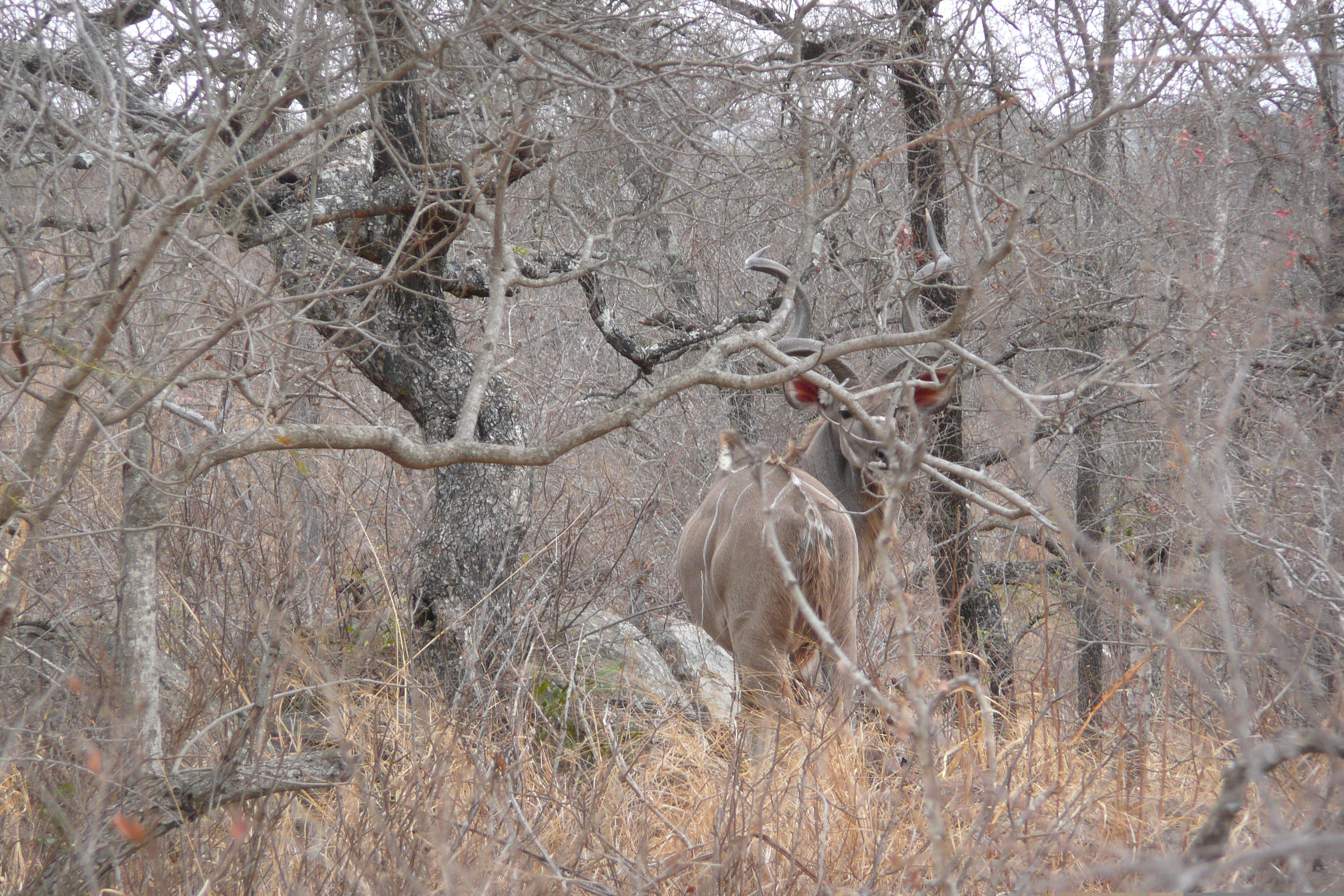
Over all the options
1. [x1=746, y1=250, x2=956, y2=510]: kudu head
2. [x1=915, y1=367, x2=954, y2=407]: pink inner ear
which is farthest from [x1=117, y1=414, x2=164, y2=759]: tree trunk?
[x1=915, y1=367, x2=954, y2=407]: pink inner ear

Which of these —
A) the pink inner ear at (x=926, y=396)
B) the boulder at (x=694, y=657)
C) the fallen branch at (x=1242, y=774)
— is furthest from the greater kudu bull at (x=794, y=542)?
the fallen branch at (x=1242, y=774)

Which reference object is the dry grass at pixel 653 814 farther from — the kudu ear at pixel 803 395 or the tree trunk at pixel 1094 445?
the tree trunk at pixel 1094 445

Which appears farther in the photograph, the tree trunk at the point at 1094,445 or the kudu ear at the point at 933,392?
the tree trunk at the point at 1094,445

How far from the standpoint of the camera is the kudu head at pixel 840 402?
5.30 metres

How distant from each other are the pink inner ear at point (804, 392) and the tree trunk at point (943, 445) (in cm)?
97

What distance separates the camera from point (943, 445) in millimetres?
7395

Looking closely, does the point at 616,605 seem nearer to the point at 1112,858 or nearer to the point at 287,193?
the point at 287,193

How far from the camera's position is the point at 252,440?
291cm

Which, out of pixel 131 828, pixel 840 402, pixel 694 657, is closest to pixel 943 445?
pixel 694 657

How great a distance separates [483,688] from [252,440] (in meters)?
2.04

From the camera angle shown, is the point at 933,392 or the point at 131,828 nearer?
the point at 131,828

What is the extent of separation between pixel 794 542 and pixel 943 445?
294cm

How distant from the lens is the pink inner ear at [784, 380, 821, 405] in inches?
226

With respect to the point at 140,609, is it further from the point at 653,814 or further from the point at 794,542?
the point at 794,542
